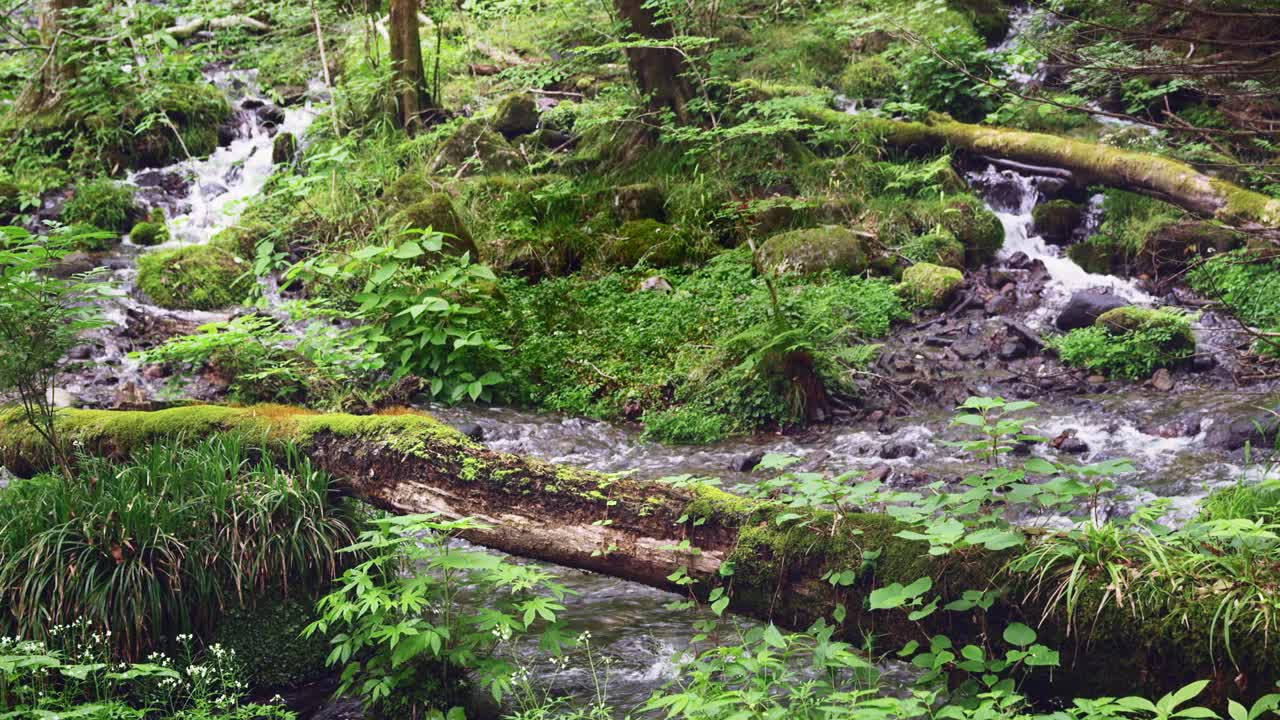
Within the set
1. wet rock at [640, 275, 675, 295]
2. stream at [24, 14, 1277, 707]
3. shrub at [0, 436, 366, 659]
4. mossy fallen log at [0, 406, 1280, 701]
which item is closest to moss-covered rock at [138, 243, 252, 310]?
stream at [24, 14, 1277, 707]

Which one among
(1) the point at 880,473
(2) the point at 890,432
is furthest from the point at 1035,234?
(1) the point at 880,473

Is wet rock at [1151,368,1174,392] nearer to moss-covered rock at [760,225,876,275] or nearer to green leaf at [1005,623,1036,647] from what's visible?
moss-covered rock at [760,225,876,275]

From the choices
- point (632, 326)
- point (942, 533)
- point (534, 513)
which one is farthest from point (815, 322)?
point (942, 533)

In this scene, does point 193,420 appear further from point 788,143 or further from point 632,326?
point 788,143

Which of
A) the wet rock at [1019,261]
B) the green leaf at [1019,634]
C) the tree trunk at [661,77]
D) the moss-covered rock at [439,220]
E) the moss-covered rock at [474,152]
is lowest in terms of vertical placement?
the wet rock at [1019,261]

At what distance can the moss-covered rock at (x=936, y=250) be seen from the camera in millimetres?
11523

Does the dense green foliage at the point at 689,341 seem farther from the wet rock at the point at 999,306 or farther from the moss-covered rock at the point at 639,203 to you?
the moss-covered rock at the point at 639,203

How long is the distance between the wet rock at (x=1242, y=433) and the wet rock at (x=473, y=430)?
20.3 ft

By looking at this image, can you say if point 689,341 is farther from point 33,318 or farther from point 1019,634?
point 1019,634

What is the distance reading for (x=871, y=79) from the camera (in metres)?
15.5

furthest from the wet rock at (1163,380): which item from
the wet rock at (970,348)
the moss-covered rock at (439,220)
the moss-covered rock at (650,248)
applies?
the moss-covered rock at (439,220)

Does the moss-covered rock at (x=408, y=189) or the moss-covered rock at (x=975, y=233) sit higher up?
the moss-covered rock at (x=408, y=189)

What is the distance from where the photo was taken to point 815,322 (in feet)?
28.1

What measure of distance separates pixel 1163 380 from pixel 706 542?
664cm
